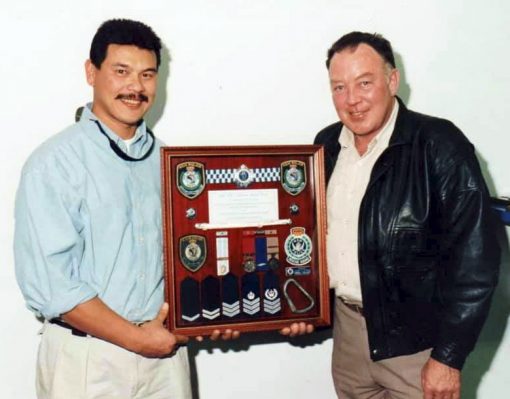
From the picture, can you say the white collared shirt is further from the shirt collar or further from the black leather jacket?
the shirt collar

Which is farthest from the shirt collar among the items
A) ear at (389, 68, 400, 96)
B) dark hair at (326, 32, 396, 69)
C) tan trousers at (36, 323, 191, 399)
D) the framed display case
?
ear at (389, 68, 400, 96)

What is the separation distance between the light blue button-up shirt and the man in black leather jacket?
25.7 inches

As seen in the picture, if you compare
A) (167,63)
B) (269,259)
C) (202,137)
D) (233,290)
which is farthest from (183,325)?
(167,63)

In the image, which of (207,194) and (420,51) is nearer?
(207,194)

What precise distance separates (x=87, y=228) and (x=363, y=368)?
1038 mm

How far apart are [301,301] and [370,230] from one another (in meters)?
0.36

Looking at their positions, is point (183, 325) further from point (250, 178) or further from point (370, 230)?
point (370, 230)

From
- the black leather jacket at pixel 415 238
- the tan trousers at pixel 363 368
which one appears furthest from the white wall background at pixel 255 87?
the black leather jacket at pixel 415 238

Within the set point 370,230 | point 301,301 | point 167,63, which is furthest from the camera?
point 167,63

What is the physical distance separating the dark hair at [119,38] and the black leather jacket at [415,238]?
84 cm

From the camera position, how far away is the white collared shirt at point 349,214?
201 centimetres

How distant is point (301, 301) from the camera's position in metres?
2.07

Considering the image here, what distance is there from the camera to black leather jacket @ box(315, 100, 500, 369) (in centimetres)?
186

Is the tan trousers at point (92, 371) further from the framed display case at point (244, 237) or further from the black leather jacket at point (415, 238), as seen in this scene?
the black leather jacket at point (415, 238)
